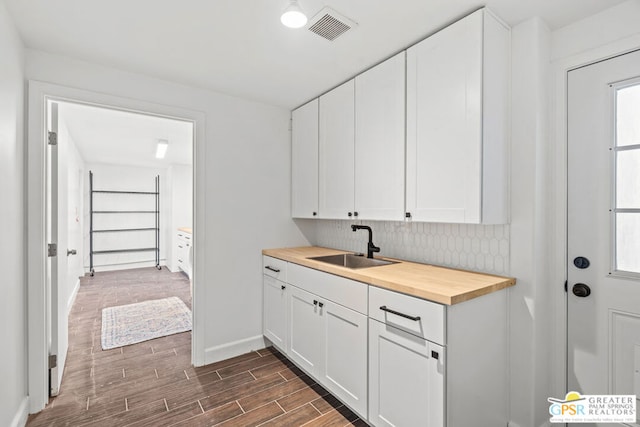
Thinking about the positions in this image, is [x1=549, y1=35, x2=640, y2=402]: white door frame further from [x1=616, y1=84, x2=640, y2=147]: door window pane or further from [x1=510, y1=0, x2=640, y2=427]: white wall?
[x1=616, y1=84, x2=640, y2=147]: door window pane

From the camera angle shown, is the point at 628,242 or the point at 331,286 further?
the point at 331,286

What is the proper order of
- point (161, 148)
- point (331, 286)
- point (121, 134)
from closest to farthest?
point (331, 286) < point (121, 134) < point (161, 148)

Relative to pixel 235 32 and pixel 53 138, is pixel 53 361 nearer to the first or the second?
pixel 53 138

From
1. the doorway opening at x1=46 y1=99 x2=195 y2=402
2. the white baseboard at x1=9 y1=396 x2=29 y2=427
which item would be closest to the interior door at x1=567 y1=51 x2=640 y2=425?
the doorway opening at x1=46 y1=99 x2=195 y2=402

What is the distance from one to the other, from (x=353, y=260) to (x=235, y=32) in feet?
6.34

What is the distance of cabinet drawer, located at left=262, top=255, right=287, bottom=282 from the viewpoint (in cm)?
273

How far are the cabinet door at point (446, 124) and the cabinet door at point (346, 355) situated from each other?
79 centimetres

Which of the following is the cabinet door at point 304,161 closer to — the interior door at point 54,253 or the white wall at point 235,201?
the white wall at point 235,201

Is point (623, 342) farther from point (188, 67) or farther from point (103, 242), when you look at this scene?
point (103, 242)

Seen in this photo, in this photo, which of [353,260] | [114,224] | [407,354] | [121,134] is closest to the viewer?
[407,354]

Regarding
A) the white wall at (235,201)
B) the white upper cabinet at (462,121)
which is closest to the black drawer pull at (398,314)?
the white upper cabinet at (462,121)

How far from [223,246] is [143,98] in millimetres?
1375

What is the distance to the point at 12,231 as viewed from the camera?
180cm

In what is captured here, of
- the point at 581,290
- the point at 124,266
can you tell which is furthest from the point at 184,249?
the point at 581,290
